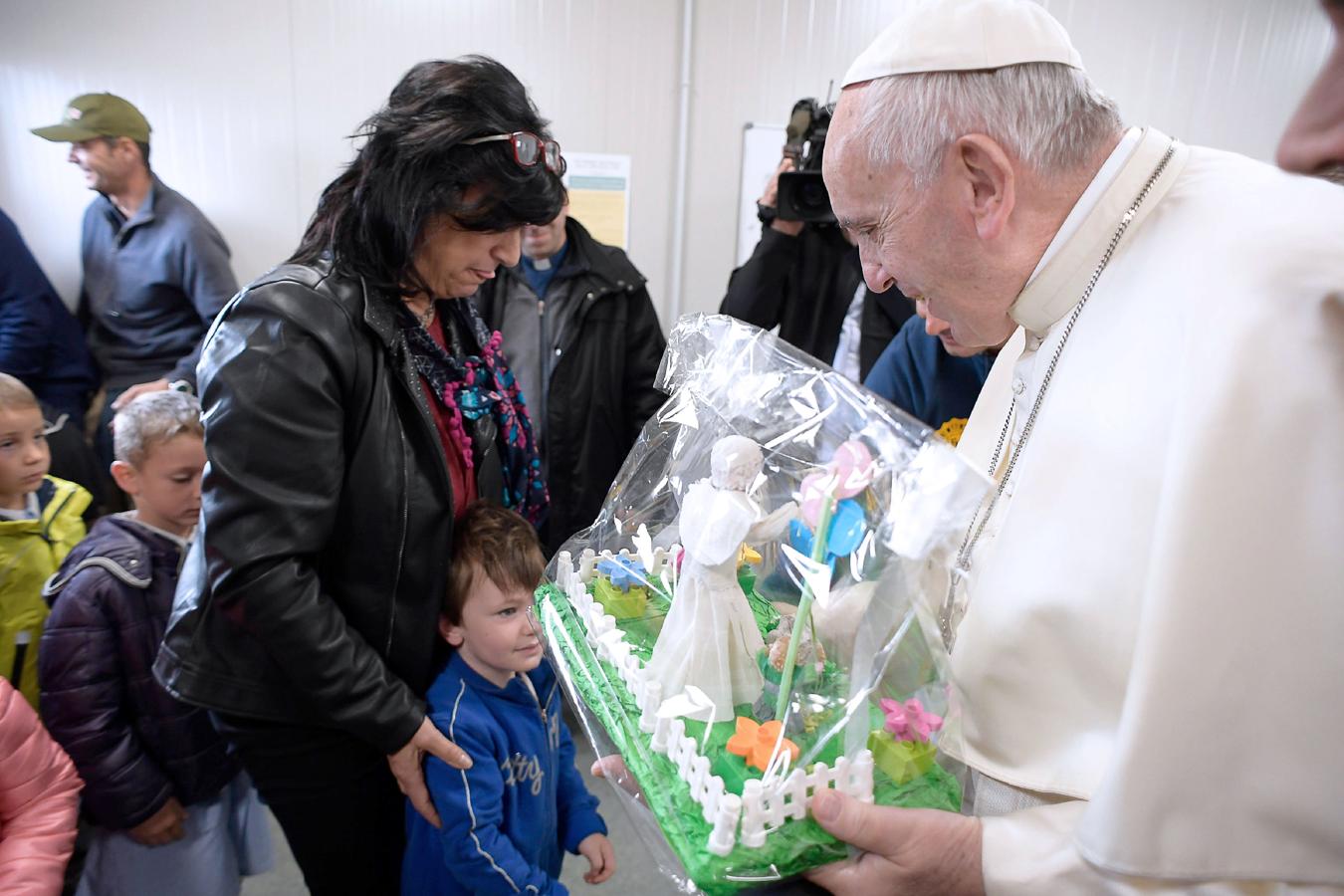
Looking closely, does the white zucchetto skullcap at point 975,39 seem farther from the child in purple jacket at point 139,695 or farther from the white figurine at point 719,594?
the child in purple jacket at point 139,695

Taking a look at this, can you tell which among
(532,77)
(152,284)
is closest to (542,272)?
(532,77)

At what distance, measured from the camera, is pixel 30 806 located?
1.53 m

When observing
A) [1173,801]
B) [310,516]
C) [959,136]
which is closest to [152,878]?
[310,516]

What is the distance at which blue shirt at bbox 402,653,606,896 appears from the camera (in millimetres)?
1524

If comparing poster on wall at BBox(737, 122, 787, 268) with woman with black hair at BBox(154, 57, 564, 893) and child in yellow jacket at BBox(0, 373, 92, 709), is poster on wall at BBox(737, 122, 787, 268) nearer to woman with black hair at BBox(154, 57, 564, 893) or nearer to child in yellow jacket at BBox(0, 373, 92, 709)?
woman with black hair at BBox(154, 57, 564, 893)

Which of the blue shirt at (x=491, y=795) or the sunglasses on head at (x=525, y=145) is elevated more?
the sunglasses on head at (x=525, y=145)

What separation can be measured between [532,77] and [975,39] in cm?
330

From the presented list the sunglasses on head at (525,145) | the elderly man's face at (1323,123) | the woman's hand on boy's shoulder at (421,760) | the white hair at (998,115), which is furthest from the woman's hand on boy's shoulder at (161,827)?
the elderly man's face at (1323,123)

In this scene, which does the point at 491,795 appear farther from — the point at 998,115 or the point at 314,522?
the point at 998,115

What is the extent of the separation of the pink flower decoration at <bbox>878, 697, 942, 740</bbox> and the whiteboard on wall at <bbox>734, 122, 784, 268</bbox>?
11.5ft

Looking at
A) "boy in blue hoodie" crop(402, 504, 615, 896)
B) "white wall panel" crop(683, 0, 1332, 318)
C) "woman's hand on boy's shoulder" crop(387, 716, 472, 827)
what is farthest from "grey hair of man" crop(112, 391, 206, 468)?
"white wall panel" crop(683, 0, 1332, 318)

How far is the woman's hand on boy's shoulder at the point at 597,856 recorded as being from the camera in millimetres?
1763

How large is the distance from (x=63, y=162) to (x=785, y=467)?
12.6 feet

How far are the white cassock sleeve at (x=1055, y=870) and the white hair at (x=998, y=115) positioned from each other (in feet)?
2.32
